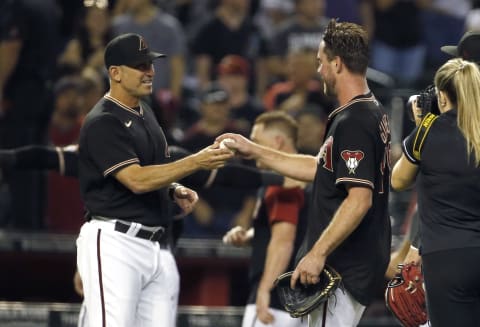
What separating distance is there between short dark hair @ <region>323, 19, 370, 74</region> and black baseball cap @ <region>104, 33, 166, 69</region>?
1.08 meters

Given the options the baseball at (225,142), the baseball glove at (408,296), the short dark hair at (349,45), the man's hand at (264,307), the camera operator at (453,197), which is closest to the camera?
the camera operator at (453,197)

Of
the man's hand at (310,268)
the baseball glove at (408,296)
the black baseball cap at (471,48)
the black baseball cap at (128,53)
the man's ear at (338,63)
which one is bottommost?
the baseball glove at (408,296)

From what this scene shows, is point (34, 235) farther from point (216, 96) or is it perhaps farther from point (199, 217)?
point (216, 96)

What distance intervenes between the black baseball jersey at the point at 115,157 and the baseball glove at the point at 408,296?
1355mm

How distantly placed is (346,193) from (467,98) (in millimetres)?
771

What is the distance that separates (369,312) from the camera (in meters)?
9.55

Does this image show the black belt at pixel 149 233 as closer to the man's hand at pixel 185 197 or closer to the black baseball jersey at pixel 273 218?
the man's hand at pixel 185 197

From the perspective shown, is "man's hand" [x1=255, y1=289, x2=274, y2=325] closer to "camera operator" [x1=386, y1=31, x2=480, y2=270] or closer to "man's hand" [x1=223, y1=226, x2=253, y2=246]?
"man's hand" [x1=223, y1=226, x2=253, y2=246]

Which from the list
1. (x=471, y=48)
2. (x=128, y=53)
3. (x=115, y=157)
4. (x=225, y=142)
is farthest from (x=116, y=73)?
(x=471, y=48)

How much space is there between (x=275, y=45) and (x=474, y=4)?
265 centimetres

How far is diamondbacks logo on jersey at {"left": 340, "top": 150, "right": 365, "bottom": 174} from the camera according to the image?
568cm

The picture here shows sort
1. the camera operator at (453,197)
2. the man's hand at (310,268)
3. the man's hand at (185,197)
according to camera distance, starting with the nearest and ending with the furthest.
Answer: the camera operator at (453,197) < the man's hand at (310,268) < the man's hand at (185,197)

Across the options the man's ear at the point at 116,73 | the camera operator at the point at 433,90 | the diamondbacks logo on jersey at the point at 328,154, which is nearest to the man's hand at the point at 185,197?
the man's ear at the point at 116,73

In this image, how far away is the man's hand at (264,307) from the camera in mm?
6953
